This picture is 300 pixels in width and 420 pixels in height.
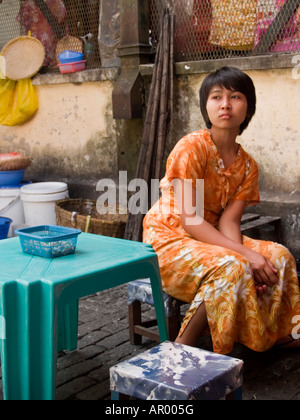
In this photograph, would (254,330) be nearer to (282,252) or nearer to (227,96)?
(282,252)

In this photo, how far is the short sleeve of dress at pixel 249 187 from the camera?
3.51 metres

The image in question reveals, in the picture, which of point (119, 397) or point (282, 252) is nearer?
point (119, 397)

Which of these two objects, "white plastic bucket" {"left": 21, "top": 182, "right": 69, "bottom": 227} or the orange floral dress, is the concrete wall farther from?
the orange floral dress

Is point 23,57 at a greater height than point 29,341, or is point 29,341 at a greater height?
point 23,57

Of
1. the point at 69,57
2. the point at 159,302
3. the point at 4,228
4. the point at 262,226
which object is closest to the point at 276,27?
the point at 262,226

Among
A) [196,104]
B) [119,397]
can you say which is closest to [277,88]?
[196,104]

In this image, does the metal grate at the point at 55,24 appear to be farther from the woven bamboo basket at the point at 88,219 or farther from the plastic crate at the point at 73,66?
the woven bamboo basket at the point at 88,219

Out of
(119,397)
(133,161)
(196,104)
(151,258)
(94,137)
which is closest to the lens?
(119,397)

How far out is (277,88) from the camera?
502cm

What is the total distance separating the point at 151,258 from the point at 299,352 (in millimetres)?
1281

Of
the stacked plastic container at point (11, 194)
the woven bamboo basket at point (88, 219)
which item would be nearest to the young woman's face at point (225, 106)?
the woven bamboo basket at point (88, 219)

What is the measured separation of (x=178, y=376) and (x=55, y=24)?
20.3 ft

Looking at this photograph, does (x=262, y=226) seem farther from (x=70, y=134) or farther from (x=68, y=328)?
(x=70, y=134)

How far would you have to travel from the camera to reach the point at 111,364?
3.34m
